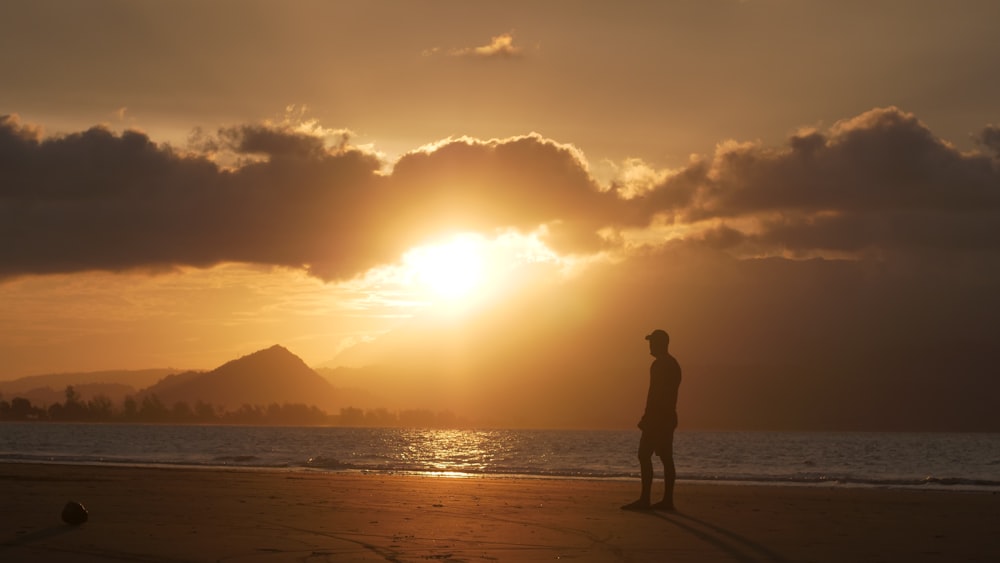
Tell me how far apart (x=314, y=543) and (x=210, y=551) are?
1109 mm

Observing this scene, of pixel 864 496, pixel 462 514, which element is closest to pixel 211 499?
pixel 462 514

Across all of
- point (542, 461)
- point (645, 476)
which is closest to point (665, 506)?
point (645, 476)

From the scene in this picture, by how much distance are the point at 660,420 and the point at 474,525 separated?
426 centimetres

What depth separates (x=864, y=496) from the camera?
65.5 ft

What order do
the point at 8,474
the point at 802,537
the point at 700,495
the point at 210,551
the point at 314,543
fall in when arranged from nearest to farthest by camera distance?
1. the point at 210,551
2. the point at 314,543
3. the point at 802,537
4. the point at 700,495
5. the point at 8,474

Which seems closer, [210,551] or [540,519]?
[210,551]

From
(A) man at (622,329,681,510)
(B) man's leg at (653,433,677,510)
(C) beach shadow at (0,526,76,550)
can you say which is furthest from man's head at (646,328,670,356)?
(C) beach shadow at (0,526,76,550)

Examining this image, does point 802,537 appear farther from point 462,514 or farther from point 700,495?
point 700,495

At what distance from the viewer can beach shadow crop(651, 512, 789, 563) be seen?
9.83 meters

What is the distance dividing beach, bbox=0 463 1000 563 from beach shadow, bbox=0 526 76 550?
0.02 m

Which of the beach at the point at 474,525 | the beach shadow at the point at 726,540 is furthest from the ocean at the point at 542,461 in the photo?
the beach shadow at the point at 726,540

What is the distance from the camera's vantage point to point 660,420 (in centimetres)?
1572

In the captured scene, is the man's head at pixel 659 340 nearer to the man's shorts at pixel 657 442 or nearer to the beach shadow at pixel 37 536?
the man's shorts at pixel 657 442

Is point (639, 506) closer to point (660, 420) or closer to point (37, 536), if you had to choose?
point (660, 420)
